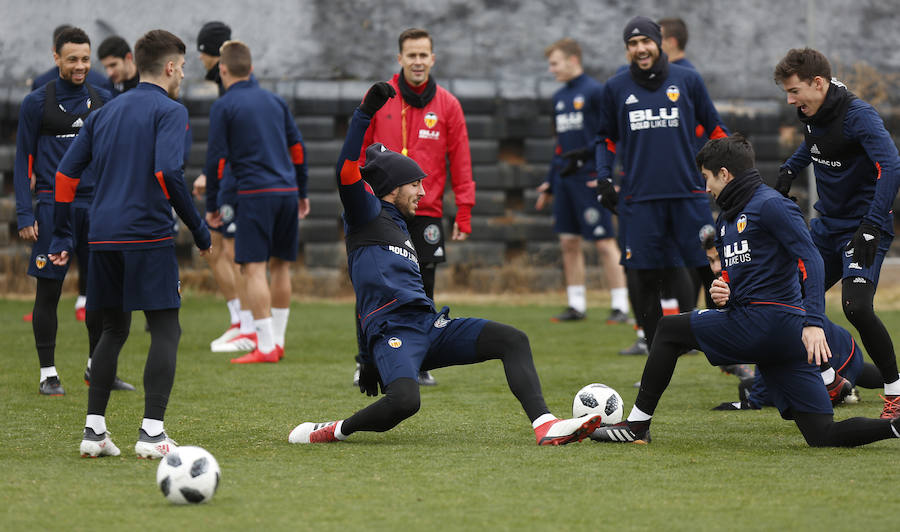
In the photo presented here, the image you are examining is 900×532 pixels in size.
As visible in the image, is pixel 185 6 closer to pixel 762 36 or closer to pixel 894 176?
pixel 762 36

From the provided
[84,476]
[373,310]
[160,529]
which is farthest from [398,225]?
[160,529]

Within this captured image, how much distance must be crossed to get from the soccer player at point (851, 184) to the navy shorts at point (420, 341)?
1.99 metres

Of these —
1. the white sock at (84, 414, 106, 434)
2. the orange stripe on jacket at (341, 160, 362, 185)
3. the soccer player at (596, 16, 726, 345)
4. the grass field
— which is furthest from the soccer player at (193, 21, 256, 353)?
the white sock at (84, 414, 106, 434)

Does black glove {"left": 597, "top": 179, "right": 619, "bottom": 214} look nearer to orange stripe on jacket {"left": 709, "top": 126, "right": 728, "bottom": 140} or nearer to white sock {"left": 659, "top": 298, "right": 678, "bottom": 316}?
orange stripe on jacket {"left": 709, "top": 126, "right": 728, "bottom": 140}

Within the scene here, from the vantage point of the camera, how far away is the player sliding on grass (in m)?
5.52

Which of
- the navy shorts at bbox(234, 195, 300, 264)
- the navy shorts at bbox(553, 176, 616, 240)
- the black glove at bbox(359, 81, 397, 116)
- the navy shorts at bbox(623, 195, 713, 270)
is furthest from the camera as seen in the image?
the navy shorts at bbox(553, 176, 616, 240)

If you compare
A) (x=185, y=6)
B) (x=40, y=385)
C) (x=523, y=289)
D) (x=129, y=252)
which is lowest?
(x=523, y=289)

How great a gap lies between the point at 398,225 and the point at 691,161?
103 inches

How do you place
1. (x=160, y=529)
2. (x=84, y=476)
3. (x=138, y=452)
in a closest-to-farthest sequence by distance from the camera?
(x=160, y=529), (x=84, y=476), (x=138, y=452)

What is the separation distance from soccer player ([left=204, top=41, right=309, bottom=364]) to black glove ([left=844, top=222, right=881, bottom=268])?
171 inches

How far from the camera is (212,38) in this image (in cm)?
958

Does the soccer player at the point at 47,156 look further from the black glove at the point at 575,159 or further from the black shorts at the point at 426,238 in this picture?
the black glove at the point at 575,159

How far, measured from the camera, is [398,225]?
5.89 meters

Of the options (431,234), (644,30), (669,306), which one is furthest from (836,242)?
(669,306)
